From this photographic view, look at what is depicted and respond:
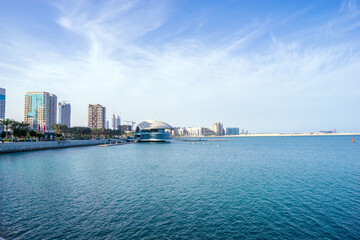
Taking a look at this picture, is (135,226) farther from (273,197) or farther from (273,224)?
(273,197)

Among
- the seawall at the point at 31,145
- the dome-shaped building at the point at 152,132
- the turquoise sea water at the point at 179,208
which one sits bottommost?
the turquoise sea water at the point at 179,208

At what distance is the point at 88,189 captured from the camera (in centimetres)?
2205

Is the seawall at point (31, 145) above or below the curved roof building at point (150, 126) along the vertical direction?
below

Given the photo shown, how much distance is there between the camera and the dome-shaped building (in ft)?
543

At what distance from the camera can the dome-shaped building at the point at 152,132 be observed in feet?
543

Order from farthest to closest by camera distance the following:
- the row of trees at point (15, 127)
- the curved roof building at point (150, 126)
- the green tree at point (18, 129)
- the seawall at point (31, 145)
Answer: the curved roof building at point (150, 126) → the green tree at point (18, 129) → the row of trees at point (15, 127) → the seawall at point (31, 145)

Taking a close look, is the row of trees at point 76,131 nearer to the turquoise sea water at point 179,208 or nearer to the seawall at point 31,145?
the seawall at point 31,145

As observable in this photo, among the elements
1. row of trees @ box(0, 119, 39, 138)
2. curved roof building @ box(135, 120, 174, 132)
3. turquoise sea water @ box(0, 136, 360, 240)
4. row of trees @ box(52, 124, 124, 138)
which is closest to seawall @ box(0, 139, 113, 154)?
row of trees @ box(0, 119, 39, 138)

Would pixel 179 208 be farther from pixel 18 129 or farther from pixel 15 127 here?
pixel 15 127

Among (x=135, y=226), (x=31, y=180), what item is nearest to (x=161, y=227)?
(x=135, y=226)

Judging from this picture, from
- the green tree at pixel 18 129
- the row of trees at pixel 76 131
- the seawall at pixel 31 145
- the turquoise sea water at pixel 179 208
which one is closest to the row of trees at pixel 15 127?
the green tree at pixel 18 129

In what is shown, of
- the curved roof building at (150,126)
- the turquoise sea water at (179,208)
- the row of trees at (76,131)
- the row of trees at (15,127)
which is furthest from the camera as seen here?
the curved roof building at (150,126)

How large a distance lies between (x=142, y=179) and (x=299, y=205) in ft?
57.9

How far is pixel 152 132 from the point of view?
A: 169 metres
